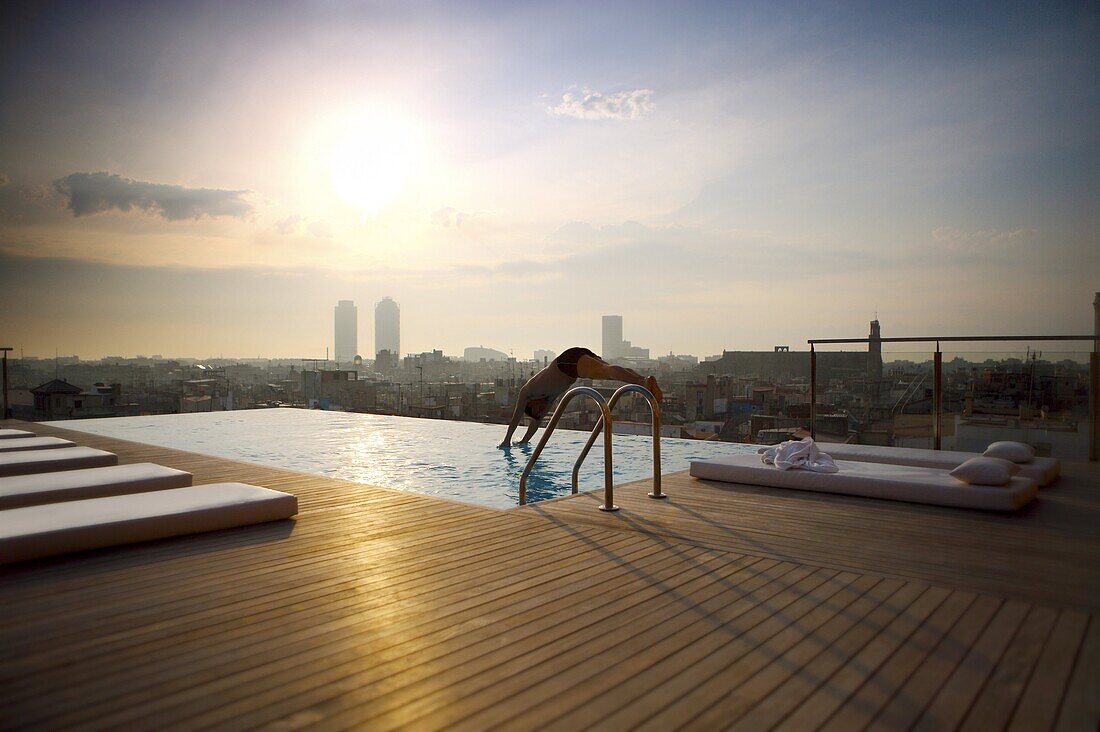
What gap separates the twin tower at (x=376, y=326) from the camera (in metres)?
33.2

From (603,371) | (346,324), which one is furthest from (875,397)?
(346,324)

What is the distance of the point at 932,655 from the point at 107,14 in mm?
15675

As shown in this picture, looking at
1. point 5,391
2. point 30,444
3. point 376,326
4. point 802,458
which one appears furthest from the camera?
point 376,326

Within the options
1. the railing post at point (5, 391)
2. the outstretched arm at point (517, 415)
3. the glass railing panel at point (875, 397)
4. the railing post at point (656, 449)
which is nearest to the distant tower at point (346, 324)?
the railing post at point (5, 391)

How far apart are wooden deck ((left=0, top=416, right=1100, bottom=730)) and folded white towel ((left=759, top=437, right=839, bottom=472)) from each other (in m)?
0.77

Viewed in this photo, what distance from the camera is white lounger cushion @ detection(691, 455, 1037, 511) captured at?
3.87 metres

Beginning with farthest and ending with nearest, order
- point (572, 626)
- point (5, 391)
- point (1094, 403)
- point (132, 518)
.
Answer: point (5, 391)
point (1094, 403)
point (132, 518)
point (572, 626)

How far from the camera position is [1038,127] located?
424 inches

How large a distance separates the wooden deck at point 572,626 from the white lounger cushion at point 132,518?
69 millimetres

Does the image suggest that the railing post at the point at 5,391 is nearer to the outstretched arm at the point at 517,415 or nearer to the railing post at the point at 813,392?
the outstretched arm at the point at 517,415

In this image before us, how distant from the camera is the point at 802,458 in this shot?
4613mm

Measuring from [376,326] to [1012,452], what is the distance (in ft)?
109

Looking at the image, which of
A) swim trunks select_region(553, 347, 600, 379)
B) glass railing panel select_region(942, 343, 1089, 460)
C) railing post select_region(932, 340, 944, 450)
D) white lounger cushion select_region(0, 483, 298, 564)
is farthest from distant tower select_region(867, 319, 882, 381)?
white lounger cushion select_region(0, 483, 298, 564)

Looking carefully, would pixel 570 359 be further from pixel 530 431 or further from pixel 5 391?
pixel 5 391
